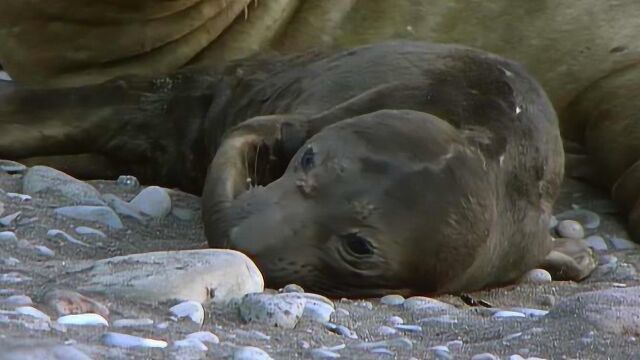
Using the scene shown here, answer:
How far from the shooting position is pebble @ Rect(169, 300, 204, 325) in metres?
3.20

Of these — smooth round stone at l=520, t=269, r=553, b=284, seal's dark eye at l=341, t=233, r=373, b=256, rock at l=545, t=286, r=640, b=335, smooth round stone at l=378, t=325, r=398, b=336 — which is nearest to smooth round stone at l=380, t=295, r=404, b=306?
seal's dark eye at l=341, t=233, r=373, b=256

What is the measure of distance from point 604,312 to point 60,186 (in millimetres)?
1813

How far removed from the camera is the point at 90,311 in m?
3.09

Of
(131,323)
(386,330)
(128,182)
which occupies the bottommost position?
(386,330)

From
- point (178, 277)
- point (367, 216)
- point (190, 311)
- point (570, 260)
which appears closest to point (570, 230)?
point (570, 260)

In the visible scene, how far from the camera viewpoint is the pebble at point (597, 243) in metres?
5.17

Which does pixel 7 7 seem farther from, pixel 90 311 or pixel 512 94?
pixel 90 311

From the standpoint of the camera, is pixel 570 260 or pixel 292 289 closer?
pixel 292 289

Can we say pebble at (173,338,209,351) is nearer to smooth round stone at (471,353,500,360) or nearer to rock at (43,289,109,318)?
rock at (43,289,109,318)

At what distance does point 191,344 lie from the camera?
2895mm

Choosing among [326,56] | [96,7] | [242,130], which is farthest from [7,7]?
[242,130]

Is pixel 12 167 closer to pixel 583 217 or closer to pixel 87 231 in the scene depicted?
pixel 87 231

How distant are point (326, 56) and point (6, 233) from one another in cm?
144

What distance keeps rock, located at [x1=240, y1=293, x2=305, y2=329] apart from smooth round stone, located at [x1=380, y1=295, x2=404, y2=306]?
0.52 meters
